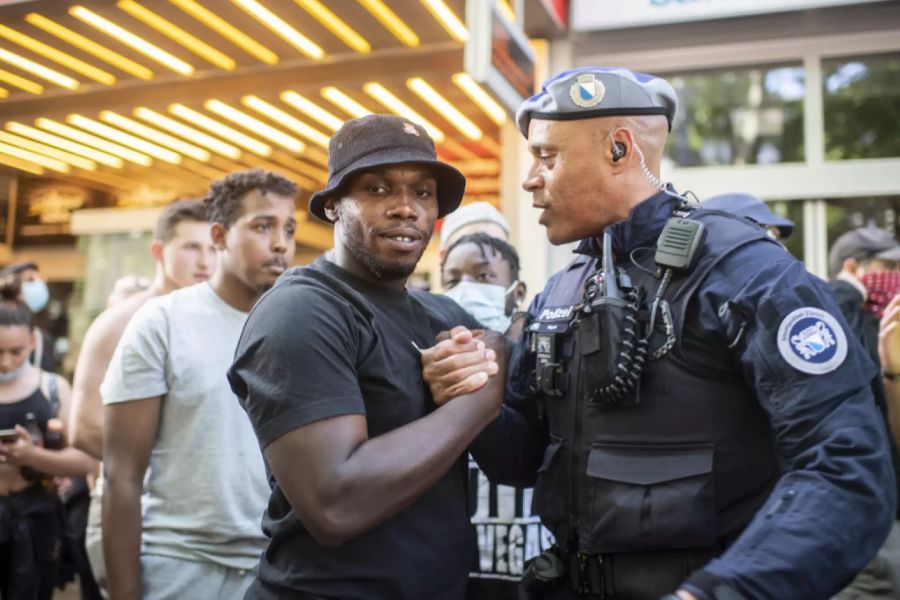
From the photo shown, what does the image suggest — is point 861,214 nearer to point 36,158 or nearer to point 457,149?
point 457,149

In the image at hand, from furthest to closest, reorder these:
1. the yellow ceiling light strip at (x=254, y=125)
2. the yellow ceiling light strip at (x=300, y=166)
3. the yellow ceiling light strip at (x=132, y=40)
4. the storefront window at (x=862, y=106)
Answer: the yellow ceiling light strip at (x=300, y=166)
the yellow ceiling light strip at (x=254, y=125)
the storefront window at (x=862, y=106)
the yellow ceiling light strip at (x=132, y=40)

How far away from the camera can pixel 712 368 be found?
1975mm

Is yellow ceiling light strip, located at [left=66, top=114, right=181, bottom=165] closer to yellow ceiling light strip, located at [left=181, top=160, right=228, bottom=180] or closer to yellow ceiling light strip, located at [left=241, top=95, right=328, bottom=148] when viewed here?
yellow ceiling light strip, located at [left=181, top=160, right=228, bottom=180]

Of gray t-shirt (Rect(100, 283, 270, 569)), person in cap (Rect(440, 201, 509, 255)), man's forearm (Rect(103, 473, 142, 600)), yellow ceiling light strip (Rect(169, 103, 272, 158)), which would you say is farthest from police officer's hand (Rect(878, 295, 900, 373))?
yellow ceiling light strip (Rect(169, 103, 272, 158))

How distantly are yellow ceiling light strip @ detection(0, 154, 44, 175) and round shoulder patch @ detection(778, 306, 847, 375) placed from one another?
21.1 feet

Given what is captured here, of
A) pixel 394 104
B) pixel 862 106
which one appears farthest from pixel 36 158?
pixel 862 106

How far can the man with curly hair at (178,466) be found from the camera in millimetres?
2881

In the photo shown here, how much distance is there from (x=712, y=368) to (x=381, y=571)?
906 mm

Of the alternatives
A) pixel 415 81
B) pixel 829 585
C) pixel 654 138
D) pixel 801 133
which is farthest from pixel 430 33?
pixel 829 585

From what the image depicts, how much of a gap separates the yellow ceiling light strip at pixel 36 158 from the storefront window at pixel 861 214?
246 inches

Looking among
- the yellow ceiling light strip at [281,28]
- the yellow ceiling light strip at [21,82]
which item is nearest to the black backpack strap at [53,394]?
the yellow ceiling light strip at [281,28]

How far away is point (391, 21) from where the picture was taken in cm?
600

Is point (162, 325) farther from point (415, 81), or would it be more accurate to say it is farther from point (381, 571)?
point (415, 81)

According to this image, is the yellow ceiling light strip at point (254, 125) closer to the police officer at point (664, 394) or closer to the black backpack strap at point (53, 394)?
the black backpack strap at point (53, 394)
